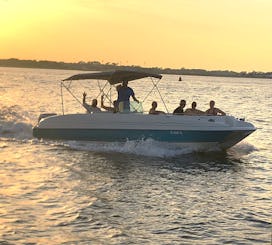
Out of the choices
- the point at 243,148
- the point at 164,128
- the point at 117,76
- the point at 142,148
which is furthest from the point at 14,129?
the point at 243,148

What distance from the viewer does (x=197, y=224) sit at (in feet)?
31.2

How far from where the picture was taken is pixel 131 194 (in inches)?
460

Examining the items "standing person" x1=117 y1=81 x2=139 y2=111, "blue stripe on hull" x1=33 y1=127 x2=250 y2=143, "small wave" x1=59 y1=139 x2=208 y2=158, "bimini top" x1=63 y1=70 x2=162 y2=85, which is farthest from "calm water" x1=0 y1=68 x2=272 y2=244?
"bimini top" x1=63 y1=70 x2=162 y2=85

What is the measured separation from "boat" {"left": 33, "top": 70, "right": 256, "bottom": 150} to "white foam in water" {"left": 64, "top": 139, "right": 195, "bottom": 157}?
15cm

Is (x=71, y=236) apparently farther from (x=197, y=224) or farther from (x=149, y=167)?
(x=149, y=167)

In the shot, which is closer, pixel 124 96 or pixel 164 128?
pixel 164 128

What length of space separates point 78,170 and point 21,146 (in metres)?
5.05

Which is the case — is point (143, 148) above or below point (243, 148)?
above

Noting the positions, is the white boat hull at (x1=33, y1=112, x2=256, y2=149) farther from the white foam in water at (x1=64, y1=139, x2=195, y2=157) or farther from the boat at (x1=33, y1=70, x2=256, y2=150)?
the white foam in water at (x1=64, y1=139, x2=195, y2=157)

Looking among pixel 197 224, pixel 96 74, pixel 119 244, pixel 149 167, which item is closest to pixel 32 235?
pixel 119 244

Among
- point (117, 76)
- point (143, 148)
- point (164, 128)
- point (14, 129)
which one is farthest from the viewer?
point (14, 129)

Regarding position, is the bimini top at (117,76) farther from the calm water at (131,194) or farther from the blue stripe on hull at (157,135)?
the calm water at (131,194)

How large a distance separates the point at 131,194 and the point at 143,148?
20.5 ft

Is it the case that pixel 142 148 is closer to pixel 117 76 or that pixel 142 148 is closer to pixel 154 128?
pixel 154 128
